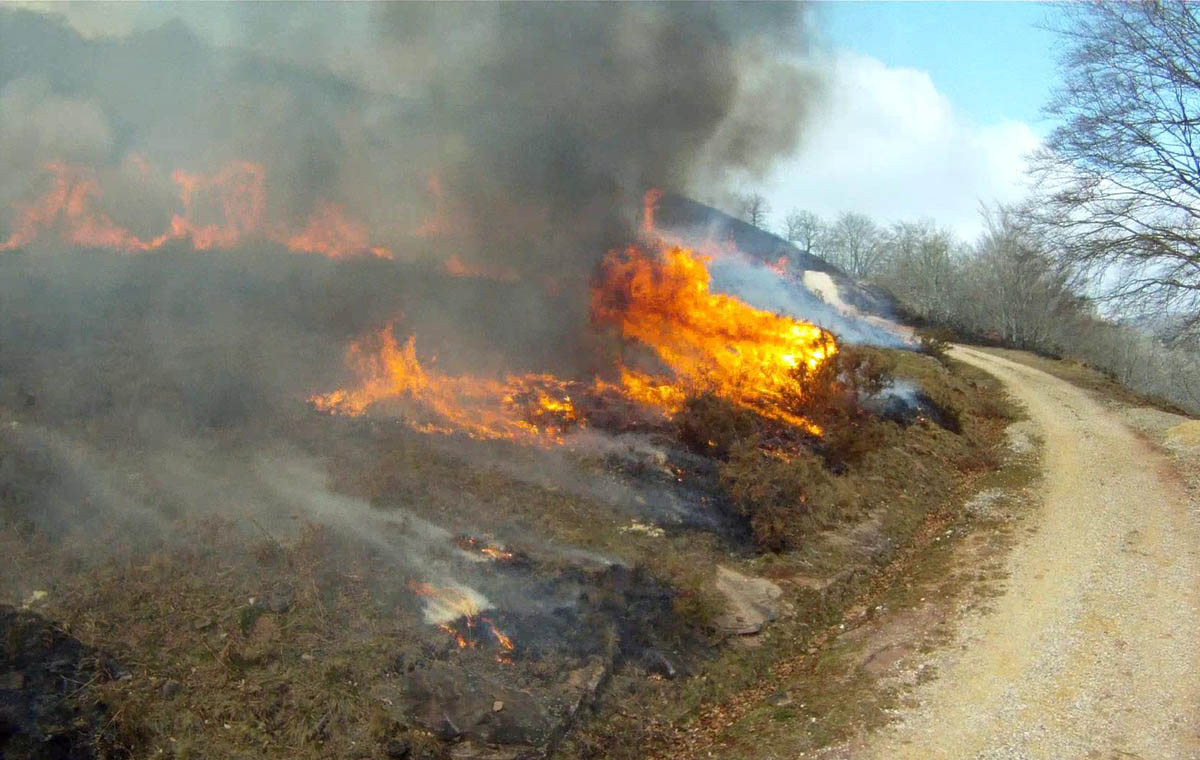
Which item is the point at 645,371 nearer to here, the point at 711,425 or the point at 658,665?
the point at 711,425

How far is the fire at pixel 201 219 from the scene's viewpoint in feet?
53.9

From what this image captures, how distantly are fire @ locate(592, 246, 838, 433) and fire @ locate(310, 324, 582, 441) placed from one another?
2.16 meters

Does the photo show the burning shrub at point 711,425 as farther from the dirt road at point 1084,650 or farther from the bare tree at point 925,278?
the bare tree at point 925,278

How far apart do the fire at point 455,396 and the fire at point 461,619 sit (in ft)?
14.8

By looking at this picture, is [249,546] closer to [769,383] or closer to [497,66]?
[769,383]

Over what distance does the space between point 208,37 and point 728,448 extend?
1717cm

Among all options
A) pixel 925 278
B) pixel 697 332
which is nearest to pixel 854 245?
pixel 925 278

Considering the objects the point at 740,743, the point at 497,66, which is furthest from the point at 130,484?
the point at 497,66

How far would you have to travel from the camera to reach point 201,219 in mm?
17641

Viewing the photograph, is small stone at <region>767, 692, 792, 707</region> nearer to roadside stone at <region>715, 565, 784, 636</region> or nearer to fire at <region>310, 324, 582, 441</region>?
roadside stone at <region>715, 565, 784, 636</region>

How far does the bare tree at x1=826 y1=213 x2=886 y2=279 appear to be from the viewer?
80.2 m

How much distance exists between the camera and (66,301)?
1441 cm

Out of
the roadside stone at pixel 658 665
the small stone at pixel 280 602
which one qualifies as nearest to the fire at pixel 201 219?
the small stone at pixel 280 602

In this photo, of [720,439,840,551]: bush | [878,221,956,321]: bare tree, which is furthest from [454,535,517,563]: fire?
[878,221,956,321]: bare tree
